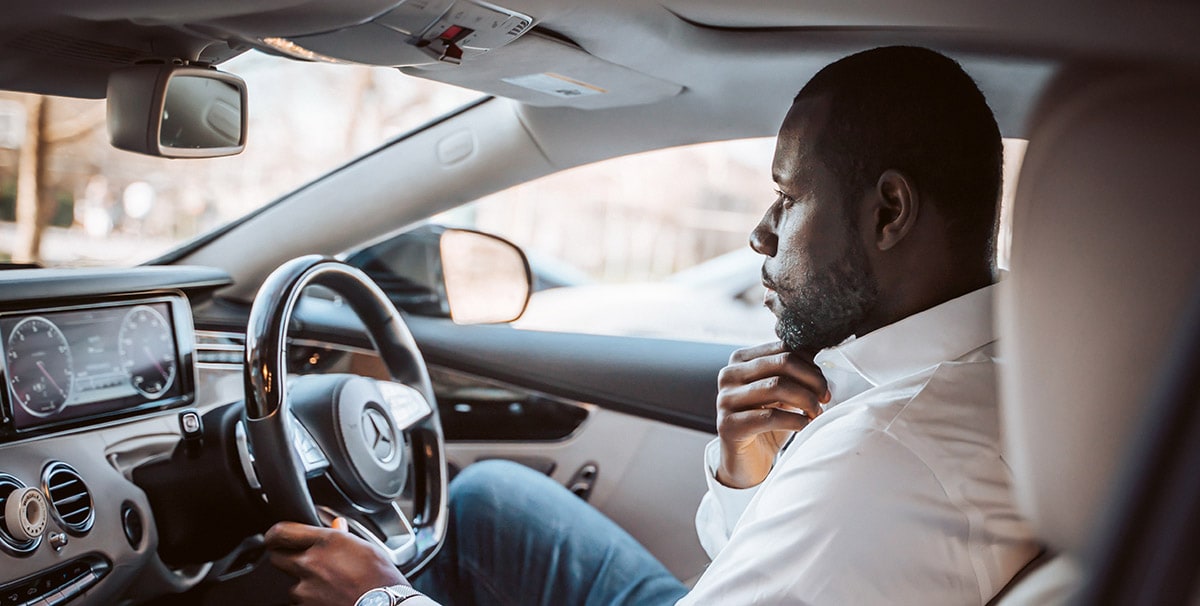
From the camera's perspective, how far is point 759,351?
1.73 meters

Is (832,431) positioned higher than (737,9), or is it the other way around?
(737,9)

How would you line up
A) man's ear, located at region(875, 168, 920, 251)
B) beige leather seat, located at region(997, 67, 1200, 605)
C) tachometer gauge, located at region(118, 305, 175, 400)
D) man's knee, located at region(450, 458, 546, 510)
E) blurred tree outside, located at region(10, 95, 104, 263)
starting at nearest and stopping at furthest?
beige leather seat, located at region(997, 67, 1200, 605) < man's ear, located at region(875, 168, 920, 251) < tachometer gauge, located at region(118, 305, 175, 400) < man's knee, located at region(450, 458, 546, 510) < blurred tree outside, located at region(10, 95, 104, 263)

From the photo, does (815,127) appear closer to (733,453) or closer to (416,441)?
(733,453)

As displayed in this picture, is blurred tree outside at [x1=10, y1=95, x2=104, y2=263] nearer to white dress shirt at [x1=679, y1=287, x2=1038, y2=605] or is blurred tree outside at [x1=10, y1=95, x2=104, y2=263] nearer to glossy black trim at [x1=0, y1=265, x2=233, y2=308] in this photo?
glossy black trim at [x1=0, y1=265, x2=233, y2=308]

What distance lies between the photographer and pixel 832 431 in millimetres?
1300

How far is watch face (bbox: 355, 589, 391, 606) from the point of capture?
155cm

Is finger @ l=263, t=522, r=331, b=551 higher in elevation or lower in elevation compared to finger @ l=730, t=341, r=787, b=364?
lower

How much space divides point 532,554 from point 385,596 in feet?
2.27

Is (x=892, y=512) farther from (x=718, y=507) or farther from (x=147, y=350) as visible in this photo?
(x=147, y=350)

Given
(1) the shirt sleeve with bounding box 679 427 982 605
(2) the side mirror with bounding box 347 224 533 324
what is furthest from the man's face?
(2) the side mirror with bounding box 347 224 533 324

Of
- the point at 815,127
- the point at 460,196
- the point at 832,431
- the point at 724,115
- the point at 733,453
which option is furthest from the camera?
the point at 460,196

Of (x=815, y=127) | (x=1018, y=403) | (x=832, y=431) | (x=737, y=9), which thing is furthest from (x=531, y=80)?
(x=1018, y=403)

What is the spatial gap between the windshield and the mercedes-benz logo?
238 centimetres

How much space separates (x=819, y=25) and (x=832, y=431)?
28.5 inches
